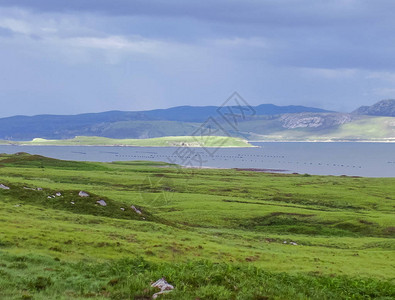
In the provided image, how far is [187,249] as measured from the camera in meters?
41.1

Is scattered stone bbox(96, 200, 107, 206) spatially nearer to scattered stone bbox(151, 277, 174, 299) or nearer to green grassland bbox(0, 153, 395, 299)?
green grassland bbox(0, 153, 395, 299)

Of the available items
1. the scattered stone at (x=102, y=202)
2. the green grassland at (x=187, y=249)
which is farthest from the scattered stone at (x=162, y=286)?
the scattered stone at (x=102, y=202)

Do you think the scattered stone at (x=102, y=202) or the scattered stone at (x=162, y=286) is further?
the scattered stone at (x=102, y=202)

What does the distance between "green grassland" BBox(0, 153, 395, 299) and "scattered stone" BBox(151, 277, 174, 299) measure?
1.35 feet

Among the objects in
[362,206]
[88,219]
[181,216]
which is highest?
[88,219]

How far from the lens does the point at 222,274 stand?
82.2 feet

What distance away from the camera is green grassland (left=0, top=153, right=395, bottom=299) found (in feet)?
75.9

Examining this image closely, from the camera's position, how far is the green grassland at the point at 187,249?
2312 cm

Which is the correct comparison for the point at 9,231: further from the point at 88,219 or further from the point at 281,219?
the point at 281,219

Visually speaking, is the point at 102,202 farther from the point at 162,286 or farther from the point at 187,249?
the point at 162,286

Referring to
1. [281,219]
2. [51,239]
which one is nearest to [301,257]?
[51,239]

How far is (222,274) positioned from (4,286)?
11753 millimetres

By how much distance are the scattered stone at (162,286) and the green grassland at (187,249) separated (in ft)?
1.35

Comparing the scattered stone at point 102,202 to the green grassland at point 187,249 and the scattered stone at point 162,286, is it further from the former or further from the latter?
the scattered stone at point 162,286
